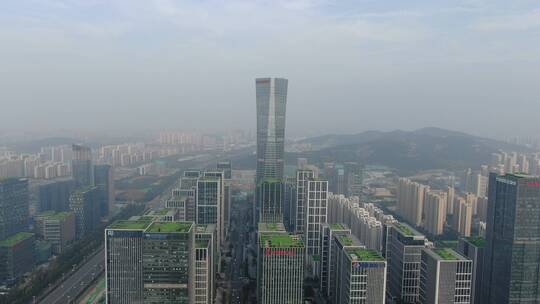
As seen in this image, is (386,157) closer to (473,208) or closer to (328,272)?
(473,208)

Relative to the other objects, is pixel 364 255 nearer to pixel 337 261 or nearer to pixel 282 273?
pixel 337 261

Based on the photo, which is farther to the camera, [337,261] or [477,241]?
[477,241]

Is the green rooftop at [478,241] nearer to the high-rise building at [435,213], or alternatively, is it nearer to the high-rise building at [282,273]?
the high-rise building at [282,273]

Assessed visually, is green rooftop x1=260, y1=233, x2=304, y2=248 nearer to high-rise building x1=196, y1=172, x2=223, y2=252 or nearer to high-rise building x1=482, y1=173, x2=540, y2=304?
high-rise building x1=196, y1=172, x2=223, y2=252

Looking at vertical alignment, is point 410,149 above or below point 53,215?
above

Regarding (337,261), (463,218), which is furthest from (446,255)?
(463,218)

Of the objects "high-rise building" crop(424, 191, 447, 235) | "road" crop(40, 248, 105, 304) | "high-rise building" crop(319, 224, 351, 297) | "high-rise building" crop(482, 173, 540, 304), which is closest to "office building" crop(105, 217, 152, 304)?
"road" crop(40, 248, 105, 304)

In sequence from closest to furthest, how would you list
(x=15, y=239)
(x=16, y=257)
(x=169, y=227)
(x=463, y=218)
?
(x=169, y=227), (x=16, y=257), (x=15, y=239), (x=463, y=218)
